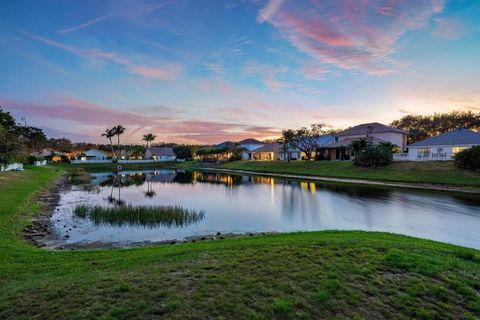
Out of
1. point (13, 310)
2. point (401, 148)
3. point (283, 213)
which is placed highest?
point (401, 148)

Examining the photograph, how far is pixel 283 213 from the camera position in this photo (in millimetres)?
19688

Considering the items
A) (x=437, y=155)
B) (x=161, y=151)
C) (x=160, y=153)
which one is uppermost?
(x=161, y=151)

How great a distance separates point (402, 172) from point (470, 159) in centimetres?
752

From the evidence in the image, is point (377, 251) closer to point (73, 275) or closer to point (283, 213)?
point (73, 275)

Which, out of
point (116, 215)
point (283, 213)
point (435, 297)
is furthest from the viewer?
point (283, 213)

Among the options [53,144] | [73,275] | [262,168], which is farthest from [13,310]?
[53,144]

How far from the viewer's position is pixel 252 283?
5949 mm

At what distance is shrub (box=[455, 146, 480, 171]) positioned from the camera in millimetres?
33125

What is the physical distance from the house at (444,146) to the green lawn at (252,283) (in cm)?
4264

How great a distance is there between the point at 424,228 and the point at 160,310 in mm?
15302

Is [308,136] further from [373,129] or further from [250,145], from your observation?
[250,145]

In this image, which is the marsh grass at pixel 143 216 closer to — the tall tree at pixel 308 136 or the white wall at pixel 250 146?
the tall tree at pixel 308 136

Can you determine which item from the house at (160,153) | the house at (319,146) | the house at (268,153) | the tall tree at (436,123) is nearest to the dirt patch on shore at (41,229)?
the house at (319,146)

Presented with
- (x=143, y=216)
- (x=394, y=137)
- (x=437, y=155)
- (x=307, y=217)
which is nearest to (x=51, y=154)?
(x=143, y=216)
